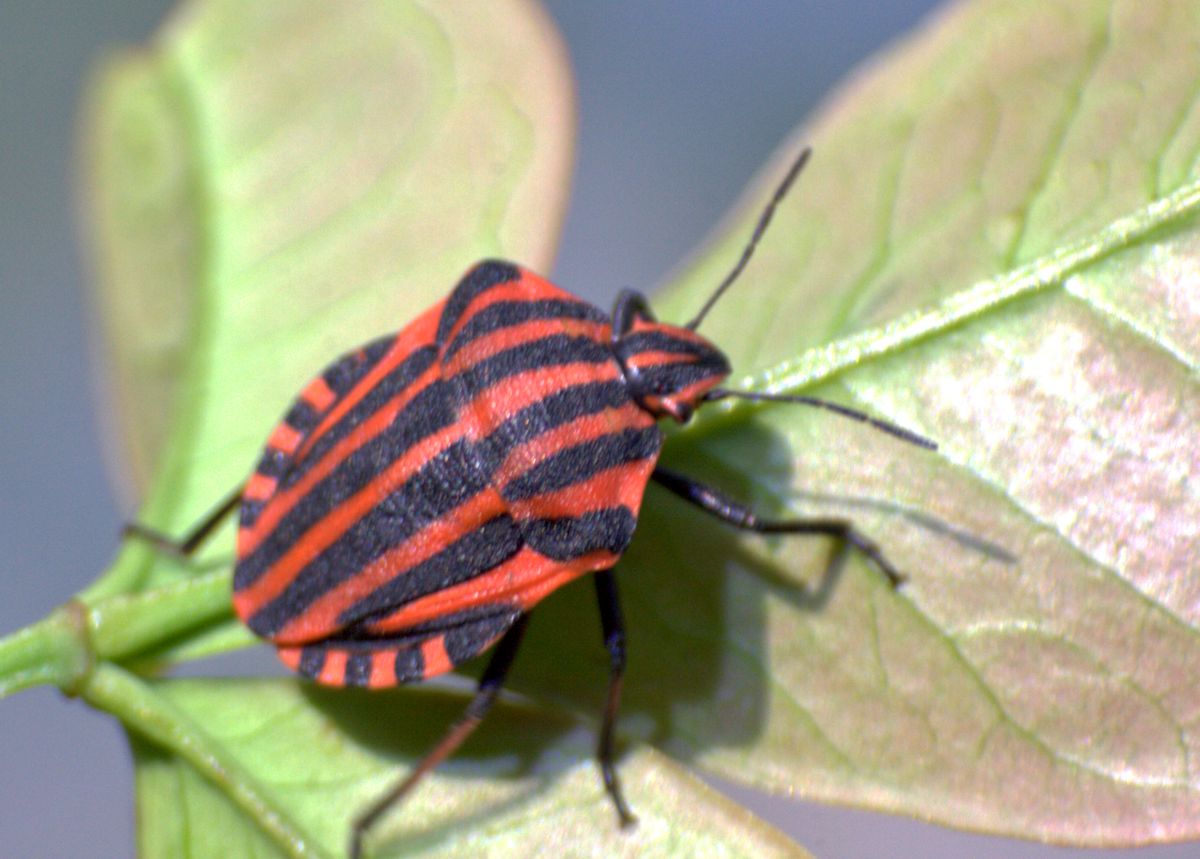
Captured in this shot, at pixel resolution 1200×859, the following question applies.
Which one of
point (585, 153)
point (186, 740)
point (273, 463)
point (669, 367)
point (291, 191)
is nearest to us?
point (186, 740)

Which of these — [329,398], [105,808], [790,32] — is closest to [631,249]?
[790,32]

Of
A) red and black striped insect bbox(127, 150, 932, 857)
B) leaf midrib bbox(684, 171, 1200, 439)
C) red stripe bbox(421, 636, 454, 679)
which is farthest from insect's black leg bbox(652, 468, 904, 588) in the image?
red stripe bbox(421, 636, 454, 679)

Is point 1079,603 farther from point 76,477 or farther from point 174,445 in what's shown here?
point 76,477

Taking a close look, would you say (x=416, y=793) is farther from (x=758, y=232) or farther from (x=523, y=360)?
(x=758, y=232)

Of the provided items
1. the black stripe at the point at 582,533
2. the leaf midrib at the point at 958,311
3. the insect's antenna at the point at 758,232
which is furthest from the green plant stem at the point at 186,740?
the insect's antenna at the point at 758,232

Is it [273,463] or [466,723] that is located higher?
[273,463]

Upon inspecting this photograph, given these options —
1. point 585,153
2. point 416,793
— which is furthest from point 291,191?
point 585,153
